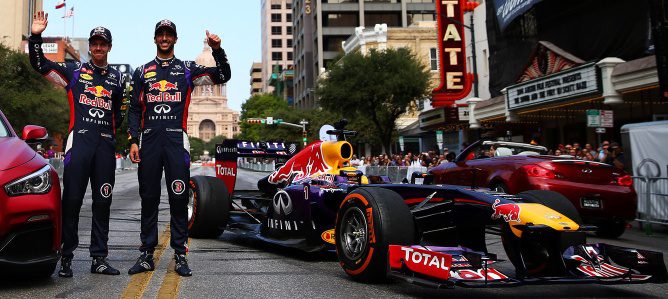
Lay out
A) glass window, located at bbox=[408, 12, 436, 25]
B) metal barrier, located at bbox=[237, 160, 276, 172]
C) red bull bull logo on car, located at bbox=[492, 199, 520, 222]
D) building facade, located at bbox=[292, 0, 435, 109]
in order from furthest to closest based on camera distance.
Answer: building facade, located at bbox=[292, 0, 435, 109] → glass window, located at bbox=[408, 12, 436, 25] → metal barrier, located at bbox=[237, 160, 276, 172] → red bull bull logo on car, located at bbox=[492, 199, 520, 222]

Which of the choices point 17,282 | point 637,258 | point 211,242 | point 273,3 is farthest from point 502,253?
point 273,3

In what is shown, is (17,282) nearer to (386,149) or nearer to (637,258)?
(637,258)

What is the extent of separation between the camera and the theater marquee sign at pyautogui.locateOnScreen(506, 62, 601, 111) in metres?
17.7

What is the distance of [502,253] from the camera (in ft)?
22.1

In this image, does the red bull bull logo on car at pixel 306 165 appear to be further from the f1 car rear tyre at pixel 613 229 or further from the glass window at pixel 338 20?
the glass window at pixel 338 20

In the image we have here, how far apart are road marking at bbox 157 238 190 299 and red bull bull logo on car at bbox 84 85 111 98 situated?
1.57 meters

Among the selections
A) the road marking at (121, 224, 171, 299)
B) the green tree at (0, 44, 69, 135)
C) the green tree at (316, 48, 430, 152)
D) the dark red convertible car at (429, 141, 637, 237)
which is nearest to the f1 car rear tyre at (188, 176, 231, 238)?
the road marking at (121, 224, 171, 299)

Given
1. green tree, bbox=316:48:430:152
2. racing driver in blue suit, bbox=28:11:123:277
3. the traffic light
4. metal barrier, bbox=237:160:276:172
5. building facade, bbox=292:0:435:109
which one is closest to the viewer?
racing driver in blue suit, bbox=28:11:123:277

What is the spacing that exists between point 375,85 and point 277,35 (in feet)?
337

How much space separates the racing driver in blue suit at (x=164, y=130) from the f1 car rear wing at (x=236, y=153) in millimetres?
3157

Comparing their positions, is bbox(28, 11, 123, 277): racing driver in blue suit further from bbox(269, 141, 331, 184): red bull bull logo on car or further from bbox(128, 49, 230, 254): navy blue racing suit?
bbox(269, 141, 331, 184): red bull bull logo on car

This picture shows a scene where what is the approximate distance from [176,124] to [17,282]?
1685 millimetres

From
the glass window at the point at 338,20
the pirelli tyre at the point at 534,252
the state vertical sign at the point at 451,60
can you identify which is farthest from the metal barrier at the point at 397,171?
the glass window at the point at 338,20

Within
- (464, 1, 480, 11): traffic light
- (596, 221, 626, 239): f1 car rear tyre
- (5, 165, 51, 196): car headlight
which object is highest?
(464, 1, 480, 11): traffic light
